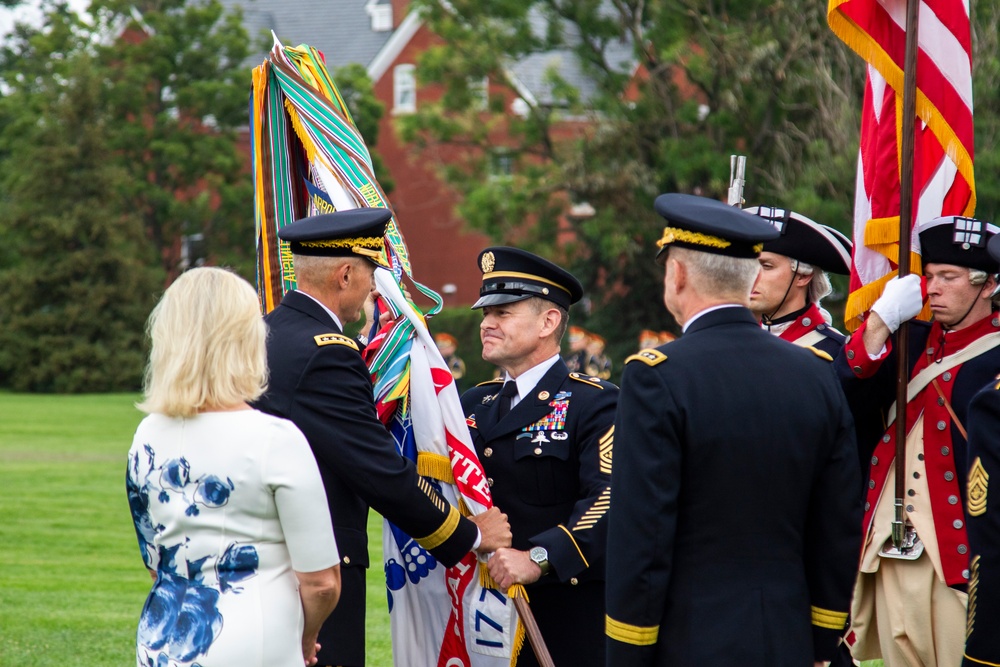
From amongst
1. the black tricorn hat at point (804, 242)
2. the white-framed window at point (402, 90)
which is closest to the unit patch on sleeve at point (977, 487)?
the black tricorn hat at point (804, 242)

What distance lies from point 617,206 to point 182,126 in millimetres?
20965

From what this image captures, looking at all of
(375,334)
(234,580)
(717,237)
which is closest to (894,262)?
(717,237)

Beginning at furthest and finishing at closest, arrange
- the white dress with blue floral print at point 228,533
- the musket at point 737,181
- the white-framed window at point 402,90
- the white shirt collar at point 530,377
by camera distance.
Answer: the white-framed window at point 402,90
the white shirt collar at point 530,377
the musket at point 737,181
the white dress with blue floral print at point 228,533

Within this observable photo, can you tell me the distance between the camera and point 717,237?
361cm

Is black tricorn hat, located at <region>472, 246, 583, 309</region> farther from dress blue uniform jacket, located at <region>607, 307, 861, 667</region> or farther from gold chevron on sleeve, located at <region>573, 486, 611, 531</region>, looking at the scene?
dress blue uniform jacket, located at <region>607, 307, 861, 667</region>

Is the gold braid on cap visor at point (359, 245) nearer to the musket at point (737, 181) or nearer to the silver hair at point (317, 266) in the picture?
the silver hair at point (317, 266)

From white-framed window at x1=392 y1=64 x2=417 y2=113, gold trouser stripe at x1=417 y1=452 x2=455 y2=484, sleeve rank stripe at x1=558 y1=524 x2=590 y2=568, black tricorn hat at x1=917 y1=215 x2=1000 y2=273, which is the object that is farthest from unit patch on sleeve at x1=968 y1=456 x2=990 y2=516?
white-framed window at x1=392 y1=64 x2=417 y2=113

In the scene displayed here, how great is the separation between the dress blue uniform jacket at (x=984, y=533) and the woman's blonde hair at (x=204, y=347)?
2.13m

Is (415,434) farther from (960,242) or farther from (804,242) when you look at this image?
(960,242)

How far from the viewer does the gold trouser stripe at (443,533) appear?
463 cm

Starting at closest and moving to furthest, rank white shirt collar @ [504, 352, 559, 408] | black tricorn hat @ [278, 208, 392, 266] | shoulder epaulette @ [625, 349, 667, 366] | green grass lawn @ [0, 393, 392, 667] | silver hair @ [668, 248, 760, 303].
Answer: shoulder epaulette @ [625, 349, 667, 366], silver hair @ [668, 248, 760, 303], black tricorn hat @ [278, 208, 392, 266], white shirt collar @ [504, 352, 559, 408], green grass lawn @ [0, 393, 392, 667]

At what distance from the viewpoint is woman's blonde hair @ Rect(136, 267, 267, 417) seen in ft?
11.3

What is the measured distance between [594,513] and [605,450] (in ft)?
0.84

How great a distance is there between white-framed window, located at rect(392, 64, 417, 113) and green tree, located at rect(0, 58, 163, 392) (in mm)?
10249
